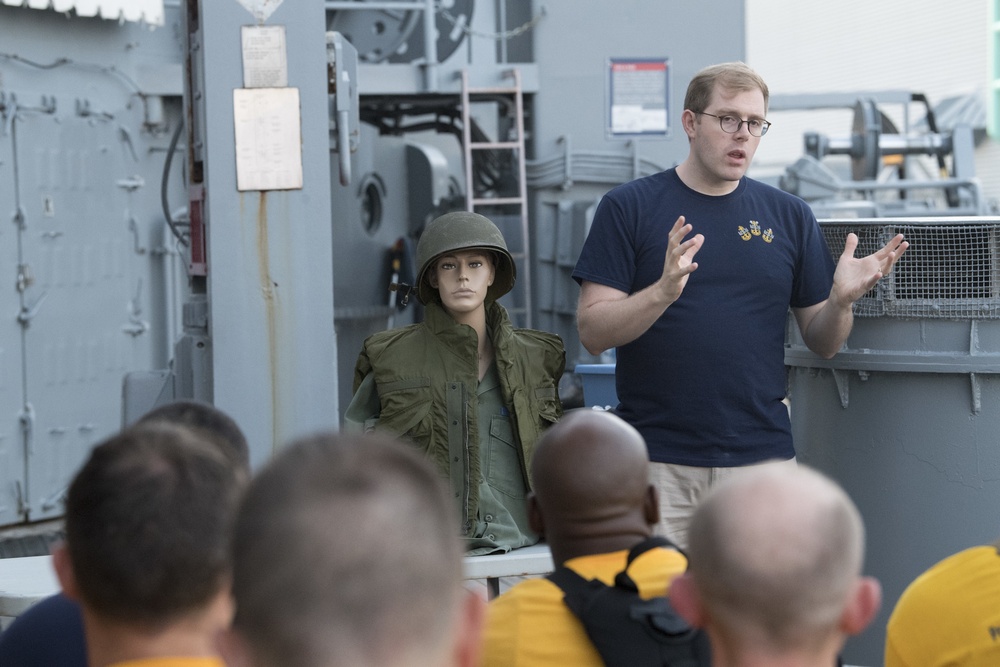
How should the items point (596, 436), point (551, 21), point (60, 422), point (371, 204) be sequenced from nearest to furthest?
point (596, 436) < point (60, 422) < point (551, 21) < point (371, 204)

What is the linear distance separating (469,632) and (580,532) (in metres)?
0.83

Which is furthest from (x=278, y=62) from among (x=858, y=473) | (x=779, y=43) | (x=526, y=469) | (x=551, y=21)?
(x=779, y=43)

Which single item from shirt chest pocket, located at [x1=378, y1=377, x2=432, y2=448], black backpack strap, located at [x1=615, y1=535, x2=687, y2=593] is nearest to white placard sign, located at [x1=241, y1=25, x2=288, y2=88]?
shirt chest pocket, located at [x1=378, y1=377, x2=432, y2=448]

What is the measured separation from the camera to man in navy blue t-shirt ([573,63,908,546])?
362 centimetres

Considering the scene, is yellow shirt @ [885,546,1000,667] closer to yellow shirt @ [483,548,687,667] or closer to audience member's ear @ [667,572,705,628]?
yellow shirt @ [483,548,687,667]

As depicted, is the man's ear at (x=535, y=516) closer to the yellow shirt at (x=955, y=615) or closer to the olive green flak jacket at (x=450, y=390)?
the yellow shirt at (x=955, y=615)

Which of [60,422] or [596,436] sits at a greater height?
[596,436]

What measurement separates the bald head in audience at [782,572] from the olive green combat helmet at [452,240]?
2324 mm

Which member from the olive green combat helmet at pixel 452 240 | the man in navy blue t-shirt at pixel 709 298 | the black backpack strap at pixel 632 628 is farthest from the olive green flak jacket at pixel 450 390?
the black backpack strap at pixel 632 628

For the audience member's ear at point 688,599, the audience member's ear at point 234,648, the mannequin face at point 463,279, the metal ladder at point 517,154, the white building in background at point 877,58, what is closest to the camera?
the audience member's ear at point 234,648

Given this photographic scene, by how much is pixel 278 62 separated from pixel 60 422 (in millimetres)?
4060

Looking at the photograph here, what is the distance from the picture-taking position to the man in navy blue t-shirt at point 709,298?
11.9ft

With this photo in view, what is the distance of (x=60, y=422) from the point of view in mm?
7906

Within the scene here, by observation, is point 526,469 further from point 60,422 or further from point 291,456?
point 60,422
